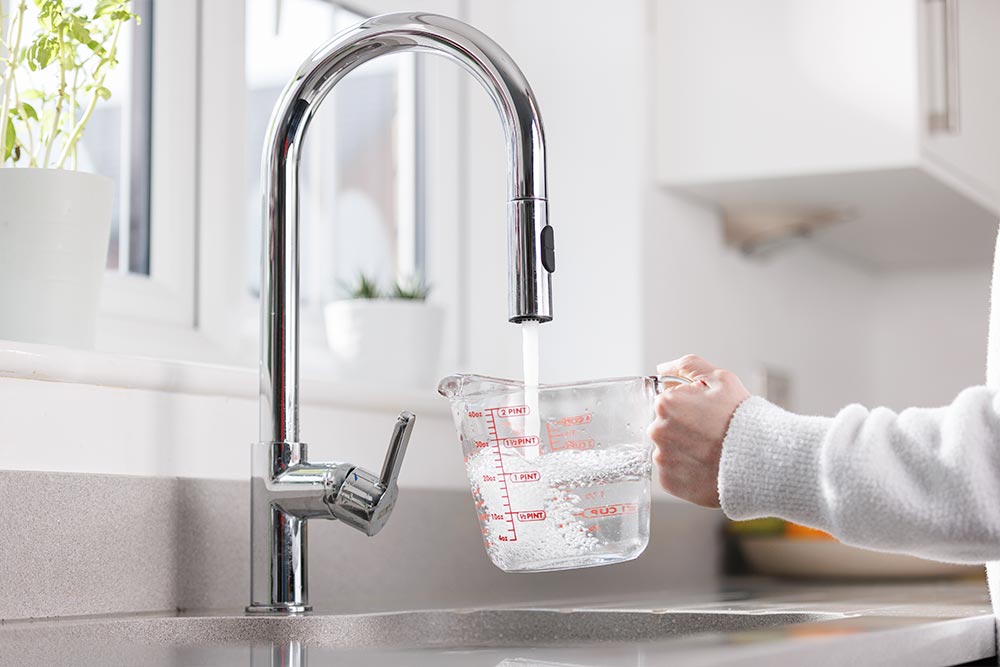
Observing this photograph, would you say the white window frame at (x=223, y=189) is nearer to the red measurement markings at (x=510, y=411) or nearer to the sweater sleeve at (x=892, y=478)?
the red measurement markings at (x=510, y=411)

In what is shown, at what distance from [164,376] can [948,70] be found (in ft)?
4.15

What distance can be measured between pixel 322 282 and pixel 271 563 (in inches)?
27.9

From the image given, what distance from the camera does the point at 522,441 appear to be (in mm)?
915

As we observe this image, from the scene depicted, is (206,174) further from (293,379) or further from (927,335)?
(927,335)

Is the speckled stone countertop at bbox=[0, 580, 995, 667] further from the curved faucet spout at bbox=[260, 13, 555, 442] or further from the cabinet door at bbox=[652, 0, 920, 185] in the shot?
the cabinet door at bbox=[652, 0, 920, 185]

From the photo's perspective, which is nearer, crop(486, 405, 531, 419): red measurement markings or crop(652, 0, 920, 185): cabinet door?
crop(486, 405, 531, 419): red measurement markings

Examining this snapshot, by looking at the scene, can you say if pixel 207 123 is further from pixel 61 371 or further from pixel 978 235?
pixel 978 235

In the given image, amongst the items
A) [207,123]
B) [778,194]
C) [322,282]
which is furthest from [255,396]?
[778,194]

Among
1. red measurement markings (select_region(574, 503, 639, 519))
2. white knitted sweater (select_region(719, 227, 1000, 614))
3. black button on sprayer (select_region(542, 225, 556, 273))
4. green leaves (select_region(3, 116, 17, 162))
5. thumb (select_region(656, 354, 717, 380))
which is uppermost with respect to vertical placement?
green leaves (select_region(3, 116, 17, 162))

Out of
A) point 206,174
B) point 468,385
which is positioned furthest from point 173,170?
point 468,385

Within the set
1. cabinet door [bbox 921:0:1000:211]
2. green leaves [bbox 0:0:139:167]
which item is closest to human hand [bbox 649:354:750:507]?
green leaves [bbox 0:0:139:167]

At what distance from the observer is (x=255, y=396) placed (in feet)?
4.20

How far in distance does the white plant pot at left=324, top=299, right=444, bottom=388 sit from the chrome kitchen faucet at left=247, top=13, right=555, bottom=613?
499 mm

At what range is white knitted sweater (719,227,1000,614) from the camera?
83 cm
